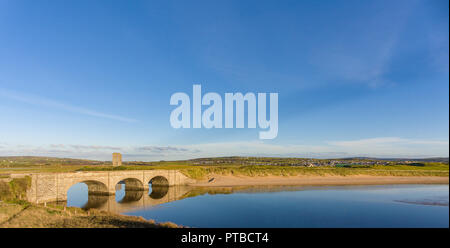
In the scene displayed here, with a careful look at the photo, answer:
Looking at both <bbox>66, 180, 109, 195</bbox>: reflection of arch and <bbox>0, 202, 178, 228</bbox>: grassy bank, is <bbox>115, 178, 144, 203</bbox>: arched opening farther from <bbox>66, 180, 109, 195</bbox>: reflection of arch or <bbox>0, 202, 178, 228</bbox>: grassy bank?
<bbox>0, 202, 178, 228</bbox>: grassy bank

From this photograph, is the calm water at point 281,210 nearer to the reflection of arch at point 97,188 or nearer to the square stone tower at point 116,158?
the reflection of arch at point 97,188

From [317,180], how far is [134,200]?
58.0m

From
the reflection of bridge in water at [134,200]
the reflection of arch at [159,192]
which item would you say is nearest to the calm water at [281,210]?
the reflection of bridge in water at [134,200]

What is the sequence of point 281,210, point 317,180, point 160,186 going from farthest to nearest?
point 317,180, point 160,186, point 281,210

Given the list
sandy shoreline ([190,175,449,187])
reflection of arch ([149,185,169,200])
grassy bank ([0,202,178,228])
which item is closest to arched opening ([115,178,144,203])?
reflection of arch ([149,185,169,200])

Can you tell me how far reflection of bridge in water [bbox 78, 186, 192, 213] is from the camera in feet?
143

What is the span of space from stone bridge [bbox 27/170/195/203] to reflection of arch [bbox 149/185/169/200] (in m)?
1.86

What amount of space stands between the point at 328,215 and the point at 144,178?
42.6 m

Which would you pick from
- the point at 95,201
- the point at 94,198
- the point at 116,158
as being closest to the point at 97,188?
the point at 94,198

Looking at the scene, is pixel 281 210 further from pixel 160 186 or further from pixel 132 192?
pixel 160 186

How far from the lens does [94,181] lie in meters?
52.2

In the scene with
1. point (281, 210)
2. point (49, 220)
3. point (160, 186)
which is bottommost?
point (160, 186)

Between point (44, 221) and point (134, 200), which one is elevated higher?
point (44, 221)

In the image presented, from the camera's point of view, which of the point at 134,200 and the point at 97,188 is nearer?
the point at 134,200
